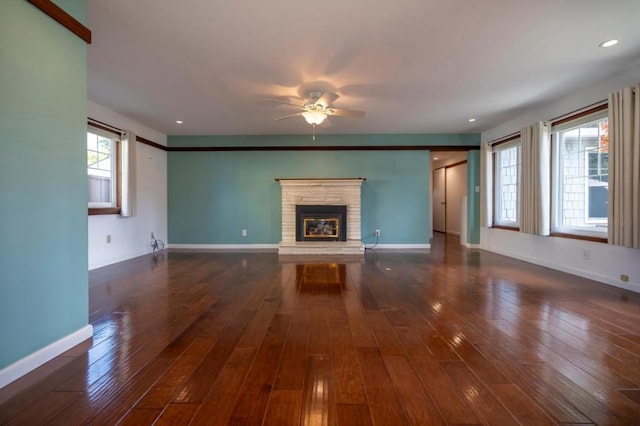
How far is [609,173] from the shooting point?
10.4 ft

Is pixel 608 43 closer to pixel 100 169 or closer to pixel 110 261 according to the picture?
pixel 100 169

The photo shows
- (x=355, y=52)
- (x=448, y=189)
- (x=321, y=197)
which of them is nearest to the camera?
(x=355, y=52)

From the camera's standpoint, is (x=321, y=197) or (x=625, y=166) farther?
(x=321, y=197)

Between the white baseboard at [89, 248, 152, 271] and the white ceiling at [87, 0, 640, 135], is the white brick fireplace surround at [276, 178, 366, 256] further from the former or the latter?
the white baseboard at [89, 248, 152, 271]

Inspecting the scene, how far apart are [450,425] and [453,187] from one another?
26.0 ft

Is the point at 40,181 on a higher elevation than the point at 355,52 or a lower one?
lower

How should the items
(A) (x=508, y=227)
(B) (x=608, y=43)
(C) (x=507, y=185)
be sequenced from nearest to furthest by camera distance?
1. (B) (x=608, y=43)
2. (A) (x=508, y=227)
3. (C) (x=507, y=185)

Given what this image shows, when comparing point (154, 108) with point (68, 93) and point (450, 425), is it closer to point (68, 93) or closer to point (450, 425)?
point (68, 93)

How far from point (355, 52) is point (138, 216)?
15.2ft

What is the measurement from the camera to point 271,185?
5.93 metres

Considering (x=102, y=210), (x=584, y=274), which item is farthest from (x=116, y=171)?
(x=584, y=274)

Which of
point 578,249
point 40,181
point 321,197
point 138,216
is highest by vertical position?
point 321,197

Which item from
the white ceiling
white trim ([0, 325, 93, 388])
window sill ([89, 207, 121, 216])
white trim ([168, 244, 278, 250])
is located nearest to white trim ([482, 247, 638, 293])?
the white ceiling

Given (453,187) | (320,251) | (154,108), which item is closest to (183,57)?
(154,108)
